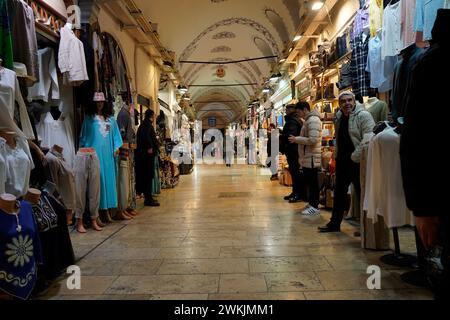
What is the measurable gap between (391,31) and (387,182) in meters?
1.72

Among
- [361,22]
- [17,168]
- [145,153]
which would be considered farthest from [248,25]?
[17,168]

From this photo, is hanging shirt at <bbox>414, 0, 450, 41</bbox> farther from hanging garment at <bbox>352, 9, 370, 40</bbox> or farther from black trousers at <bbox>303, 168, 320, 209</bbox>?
black trousers at <bbox>303, 168, 320, 209</bbox>

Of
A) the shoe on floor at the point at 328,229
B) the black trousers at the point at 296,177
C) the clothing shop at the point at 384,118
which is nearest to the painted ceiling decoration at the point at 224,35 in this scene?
the clothing shop at the point at 384,118

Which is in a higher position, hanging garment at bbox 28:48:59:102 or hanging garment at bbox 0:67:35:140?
hanging garment at bbox 28:48:59:102

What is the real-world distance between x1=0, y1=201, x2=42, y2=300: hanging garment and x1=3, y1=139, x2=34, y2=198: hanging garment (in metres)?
0.13

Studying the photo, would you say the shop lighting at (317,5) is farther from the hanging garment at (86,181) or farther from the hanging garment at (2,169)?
the hanging garment at (2,169)

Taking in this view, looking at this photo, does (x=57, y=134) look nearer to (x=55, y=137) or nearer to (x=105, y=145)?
(x=55, y=137)

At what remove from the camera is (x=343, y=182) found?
4012 millimetres

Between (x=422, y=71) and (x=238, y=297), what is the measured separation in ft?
5.66

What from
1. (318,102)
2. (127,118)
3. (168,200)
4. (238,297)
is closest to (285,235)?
(238,297)

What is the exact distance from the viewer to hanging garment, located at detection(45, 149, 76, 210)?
3.31 meters

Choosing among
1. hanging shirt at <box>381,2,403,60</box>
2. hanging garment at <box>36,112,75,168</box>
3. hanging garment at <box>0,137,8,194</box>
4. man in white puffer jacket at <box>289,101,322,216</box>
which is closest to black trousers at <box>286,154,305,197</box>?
man in white puffer jacket at <box>289,101,322,216</box>

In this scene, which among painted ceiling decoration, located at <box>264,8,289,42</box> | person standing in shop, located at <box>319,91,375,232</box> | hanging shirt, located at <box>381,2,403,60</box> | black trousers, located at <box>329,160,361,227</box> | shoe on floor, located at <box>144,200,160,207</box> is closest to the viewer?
hanging shirt, located at <box>381,2,403,60</box>
